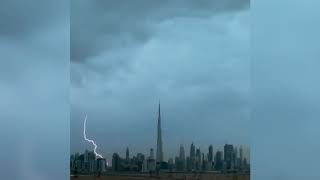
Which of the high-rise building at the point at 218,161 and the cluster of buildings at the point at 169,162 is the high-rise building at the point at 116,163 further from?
the high-rise building at the point at 218,161

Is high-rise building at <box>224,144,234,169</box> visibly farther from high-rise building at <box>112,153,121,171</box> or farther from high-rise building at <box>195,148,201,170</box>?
high-rise building at <box>112,153,121,171</box>

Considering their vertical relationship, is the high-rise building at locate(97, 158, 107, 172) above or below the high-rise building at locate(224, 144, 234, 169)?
below

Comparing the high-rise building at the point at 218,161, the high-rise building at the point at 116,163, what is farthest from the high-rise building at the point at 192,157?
the high-rise building at the point at 116,163

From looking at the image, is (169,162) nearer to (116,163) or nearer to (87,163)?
(116,163)

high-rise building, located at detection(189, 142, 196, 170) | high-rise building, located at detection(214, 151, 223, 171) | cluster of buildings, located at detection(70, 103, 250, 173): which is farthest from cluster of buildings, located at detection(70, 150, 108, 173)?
high-rise building, located at detection(214, 151, 223, 171)

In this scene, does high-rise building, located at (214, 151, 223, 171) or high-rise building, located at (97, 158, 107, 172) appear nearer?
high-rise building, located at (214, 151, 223, 171)

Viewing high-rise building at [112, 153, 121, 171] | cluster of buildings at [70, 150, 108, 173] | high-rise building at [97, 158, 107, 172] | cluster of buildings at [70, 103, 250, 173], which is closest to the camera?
cluster of buildings at [70, 103, 250, 173]

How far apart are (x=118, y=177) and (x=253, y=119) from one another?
3.92 meters

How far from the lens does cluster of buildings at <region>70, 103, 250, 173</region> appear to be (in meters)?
12.6

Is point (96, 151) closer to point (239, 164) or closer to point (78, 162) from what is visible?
point (78, 162)

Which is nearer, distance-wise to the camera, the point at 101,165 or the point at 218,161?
the point at 218,161

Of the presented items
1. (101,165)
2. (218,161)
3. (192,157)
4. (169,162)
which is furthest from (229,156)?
(101,165)

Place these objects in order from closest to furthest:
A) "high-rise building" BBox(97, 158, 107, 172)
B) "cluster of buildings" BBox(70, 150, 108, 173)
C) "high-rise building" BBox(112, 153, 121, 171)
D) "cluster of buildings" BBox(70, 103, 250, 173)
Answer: "cluster of buildings" BBox(70, 103, 250, 173) < "cluster of buildings" BBox(70, 150, 108, 173) < "high-rise building" BBox(97, 158, 107, 172) < "high-rise building" BBox(112, 153, 121, 171)

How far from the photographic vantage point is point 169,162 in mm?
13539
